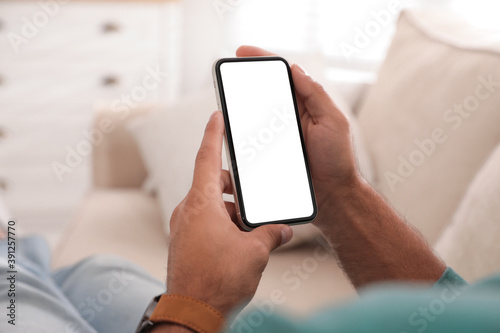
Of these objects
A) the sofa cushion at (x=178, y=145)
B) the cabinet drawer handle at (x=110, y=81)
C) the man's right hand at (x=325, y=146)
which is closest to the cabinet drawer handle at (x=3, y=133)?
the cabinet drawer handle at (x=110, y=81)

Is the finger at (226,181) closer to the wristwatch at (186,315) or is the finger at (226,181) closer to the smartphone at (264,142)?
the smartphone at (264,142)

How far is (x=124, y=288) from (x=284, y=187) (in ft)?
1.13

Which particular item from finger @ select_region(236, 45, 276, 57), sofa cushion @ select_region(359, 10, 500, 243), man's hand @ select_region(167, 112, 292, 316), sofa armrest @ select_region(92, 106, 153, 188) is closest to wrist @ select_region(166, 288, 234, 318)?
man's hand @ select_region(167, 112, 292, 316)

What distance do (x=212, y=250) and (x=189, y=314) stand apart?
0.06m

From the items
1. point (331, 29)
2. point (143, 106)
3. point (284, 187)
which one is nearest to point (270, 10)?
point (331, 29)

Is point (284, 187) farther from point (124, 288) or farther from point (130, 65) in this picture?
point (130, 65)

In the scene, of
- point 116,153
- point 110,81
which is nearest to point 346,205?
point 116,153

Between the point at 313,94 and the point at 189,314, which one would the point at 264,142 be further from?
the point at 189,314

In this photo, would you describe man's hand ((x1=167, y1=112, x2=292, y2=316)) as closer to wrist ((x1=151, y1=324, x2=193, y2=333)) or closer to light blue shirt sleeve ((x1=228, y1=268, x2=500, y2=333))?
wrist ((x1=151, y1=324, x2=193, y2=333))

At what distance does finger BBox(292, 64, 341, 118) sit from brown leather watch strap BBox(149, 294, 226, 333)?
0.33 metres

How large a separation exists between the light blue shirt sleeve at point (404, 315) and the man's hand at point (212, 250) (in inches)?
9.0

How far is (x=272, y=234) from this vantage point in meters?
0.54

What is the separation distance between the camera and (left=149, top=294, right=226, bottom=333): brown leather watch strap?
0.44 m

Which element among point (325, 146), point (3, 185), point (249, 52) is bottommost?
point (3, 185)
